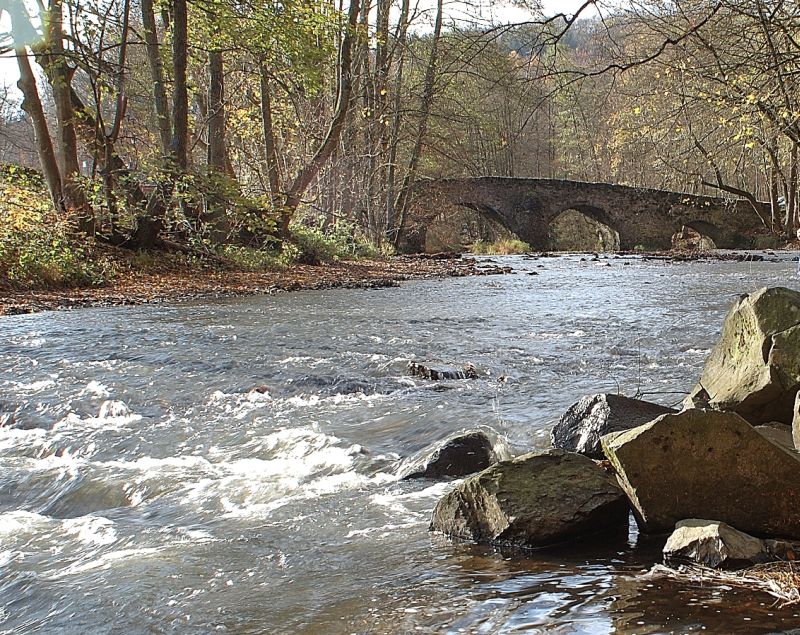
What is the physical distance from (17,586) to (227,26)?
43.0ft

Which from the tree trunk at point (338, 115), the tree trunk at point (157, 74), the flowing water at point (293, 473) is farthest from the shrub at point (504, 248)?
the flowing water at point (293, 473)

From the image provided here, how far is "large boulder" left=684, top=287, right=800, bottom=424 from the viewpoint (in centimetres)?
360

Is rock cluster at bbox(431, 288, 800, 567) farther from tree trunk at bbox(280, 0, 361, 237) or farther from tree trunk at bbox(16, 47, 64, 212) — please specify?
tree trunk at bbox(280, 0, 361, 237)

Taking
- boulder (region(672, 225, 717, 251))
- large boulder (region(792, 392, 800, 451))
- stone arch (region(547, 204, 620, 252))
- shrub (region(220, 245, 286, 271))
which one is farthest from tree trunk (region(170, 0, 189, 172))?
stone arch (region(547, 204, 620, 252))

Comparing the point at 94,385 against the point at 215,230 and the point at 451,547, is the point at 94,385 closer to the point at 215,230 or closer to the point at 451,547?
the point at 451,547

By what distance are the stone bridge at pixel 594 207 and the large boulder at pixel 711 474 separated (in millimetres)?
34584

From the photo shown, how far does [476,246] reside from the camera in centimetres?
3725

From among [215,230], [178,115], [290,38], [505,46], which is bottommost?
[215,230]

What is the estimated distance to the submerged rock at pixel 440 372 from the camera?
19.9ft

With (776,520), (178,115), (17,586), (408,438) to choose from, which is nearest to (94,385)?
(408,438)

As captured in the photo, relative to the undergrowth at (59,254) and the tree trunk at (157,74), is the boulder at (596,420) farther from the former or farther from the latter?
the tree trunk at (157,74)

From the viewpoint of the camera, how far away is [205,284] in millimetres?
13414

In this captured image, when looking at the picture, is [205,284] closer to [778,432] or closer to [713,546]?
[778,432]

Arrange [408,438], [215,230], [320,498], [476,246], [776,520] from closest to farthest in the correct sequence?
[776,520]
[320,498]
[408,438]
[215,230]
[476,246]
